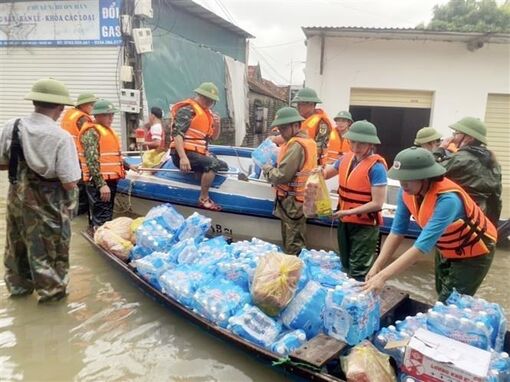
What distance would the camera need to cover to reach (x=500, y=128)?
37.3ft

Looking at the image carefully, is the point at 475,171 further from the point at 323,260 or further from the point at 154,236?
the point at 154,236

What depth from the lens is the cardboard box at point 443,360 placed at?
2.49m

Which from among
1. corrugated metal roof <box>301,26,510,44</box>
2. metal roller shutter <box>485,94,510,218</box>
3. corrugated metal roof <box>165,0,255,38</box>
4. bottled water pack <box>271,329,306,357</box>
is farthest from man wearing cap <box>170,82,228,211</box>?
corrugated metal roof <box>165,0,255,38</box>

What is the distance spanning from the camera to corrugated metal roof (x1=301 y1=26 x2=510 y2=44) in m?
9.92

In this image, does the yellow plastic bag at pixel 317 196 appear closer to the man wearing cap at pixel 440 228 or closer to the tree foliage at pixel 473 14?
the man wearing cap at pixel 440 228

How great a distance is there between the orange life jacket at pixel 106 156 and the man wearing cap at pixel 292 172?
2163 millimetres

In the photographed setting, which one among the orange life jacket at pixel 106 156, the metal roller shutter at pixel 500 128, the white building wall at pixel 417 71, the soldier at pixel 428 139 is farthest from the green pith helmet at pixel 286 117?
the metal roller shutter at pixel 500 128

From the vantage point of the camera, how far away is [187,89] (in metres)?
14.0

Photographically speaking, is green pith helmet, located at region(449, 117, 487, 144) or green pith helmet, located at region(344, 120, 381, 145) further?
green pith helmet, located at region(344, 120, 381, 145)

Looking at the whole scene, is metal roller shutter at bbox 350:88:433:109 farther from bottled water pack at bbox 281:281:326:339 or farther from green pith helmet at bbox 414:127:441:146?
bottled water pack at bbox 281:281:326:339

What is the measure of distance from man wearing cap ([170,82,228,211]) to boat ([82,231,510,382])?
2.33m

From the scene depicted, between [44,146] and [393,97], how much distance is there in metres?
8.89

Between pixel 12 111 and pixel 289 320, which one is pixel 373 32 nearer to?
pixel 289 320

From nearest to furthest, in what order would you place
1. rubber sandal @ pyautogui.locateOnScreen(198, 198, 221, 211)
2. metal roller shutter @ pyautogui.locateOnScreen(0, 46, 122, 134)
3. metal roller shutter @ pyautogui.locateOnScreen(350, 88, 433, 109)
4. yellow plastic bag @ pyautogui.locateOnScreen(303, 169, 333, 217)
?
1. yellow plastic bag @ pyautogui.locateOnScreen(303, 169, 333, 217)
2. rubber sandal @ pyautogui.locateOnScreen(198, 198, 221, 211)
3. metal roller shutter @ pyautogui.locateOnScreen(350, 88, 433, 109)
4. metal roller shutter @ pyautogui.locateOnScreen(0, 46, 122, 134)
